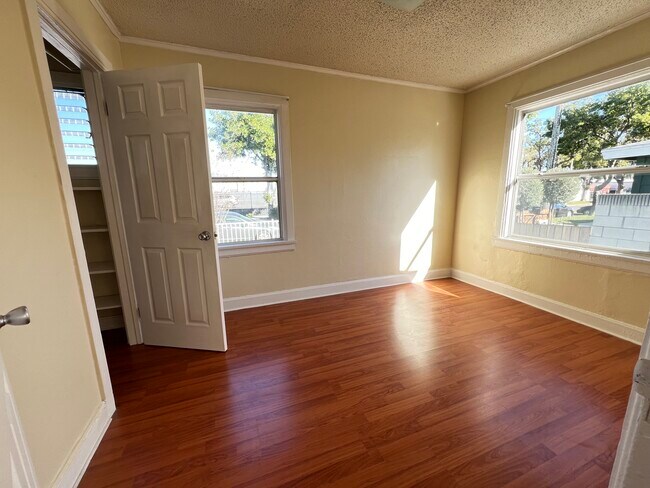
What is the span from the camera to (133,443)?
1.41m

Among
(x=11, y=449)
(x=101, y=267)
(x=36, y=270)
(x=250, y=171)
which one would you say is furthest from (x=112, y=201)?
(x=11, y=449)

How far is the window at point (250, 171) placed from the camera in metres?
2.73

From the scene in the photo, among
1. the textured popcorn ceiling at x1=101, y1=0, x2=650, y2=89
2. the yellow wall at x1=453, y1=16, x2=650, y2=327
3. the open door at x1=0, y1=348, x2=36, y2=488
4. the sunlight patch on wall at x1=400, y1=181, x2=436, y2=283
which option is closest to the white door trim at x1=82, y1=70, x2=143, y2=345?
the textured popcorn ceiling at x1=101, y1=0, x2=650, y2=89

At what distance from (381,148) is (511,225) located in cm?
181

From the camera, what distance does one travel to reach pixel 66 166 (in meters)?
1.36

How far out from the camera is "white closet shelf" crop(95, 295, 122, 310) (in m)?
2.39

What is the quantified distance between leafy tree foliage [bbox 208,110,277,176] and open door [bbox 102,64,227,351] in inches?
32.5

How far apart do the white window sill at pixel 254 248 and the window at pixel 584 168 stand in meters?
2.62

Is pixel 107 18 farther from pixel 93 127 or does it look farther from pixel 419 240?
pixel 419 240

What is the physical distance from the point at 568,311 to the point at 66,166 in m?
4.09

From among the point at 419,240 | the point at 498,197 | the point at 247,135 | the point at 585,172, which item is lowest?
the point at 419,240

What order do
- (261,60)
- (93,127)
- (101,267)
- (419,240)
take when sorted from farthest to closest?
(419,240)
(261,60)
(101,267)
(93,127)

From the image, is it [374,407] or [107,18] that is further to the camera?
[107,18]

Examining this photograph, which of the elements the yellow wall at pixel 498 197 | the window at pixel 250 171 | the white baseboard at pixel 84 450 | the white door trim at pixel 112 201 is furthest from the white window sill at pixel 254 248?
the yellow wall at pixel 498 197
